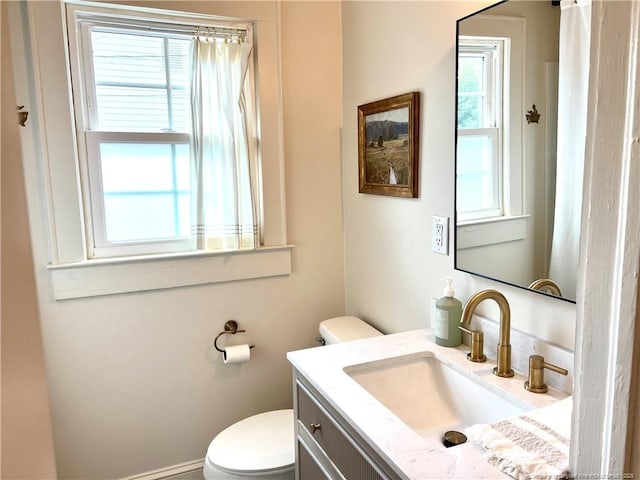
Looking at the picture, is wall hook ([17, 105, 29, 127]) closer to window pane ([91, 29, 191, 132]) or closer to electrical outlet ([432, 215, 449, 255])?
window pane ([91, 29, 191, 132])

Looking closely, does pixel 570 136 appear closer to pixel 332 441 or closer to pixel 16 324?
pixel 332 441

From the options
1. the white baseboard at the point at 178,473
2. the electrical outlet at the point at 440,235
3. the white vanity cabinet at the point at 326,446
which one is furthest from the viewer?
the white baseboard at the point at 178,473

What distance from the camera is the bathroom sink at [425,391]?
4.18 feet

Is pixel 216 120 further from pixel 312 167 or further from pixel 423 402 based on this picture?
pixel 423 402

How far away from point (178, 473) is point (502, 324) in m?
1.57

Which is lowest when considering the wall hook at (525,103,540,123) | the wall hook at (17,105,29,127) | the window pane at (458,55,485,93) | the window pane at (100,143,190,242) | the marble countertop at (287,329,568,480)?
the marble countertop at (287,329,568,480)

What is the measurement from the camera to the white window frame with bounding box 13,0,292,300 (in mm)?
1673

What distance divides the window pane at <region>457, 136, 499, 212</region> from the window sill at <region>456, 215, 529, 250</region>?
45 millimetres

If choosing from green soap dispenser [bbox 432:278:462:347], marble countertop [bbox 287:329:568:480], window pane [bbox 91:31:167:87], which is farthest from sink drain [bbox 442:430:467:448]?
window pane [bbox 91:31:167:87]

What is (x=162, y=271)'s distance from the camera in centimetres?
192

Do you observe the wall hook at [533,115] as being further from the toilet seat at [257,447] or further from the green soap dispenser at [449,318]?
the toilet seat at [257,447]

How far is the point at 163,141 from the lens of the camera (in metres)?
1.93

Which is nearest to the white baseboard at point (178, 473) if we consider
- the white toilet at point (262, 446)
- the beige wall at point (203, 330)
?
the beige wall at point (203, 330)

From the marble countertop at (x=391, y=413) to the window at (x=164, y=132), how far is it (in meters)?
0.83
